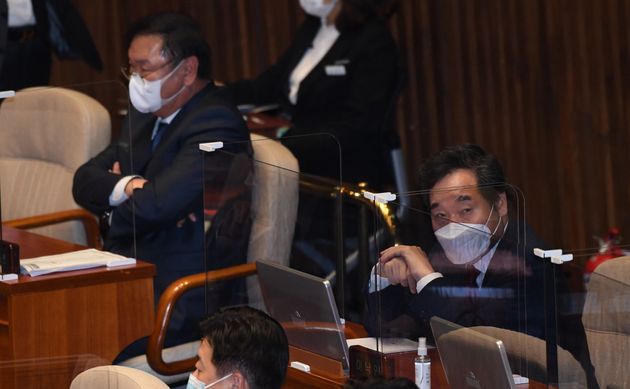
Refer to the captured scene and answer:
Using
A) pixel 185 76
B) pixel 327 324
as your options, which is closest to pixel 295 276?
pixel 327 324

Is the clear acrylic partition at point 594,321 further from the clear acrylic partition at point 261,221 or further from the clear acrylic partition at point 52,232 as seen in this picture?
the clear acrylic partition at point 52,232

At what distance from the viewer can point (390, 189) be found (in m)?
5.41

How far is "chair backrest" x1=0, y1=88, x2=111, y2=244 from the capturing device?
454 centimetres

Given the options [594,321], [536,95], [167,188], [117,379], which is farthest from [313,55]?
[594,321]

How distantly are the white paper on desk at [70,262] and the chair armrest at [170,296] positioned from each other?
0.53 ft

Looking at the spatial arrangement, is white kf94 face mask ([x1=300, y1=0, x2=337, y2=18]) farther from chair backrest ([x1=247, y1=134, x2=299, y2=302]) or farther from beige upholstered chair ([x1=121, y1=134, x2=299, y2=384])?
chair backrest ([x1=247, y1=134, x2=299, y2=302])

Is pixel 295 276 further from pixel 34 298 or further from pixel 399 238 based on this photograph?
pixel 34 298

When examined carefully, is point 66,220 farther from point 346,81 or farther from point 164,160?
point 346,81

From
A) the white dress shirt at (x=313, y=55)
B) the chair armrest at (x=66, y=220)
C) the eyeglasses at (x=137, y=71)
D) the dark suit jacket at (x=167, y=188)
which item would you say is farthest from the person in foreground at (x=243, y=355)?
the white dress shirt at (x=313, y=55)

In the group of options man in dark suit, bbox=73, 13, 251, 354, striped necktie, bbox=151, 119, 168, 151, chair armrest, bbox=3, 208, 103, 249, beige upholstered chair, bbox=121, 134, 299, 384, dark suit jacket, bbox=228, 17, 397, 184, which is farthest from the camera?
dark suit jacket, bbox=228, 17, 397, 184

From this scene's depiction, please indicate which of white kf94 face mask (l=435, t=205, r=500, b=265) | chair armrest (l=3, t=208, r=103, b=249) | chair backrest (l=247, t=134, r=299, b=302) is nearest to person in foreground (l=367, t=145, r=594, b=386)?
white kf94 face mask (l=435, t=205, r=500, b=265)

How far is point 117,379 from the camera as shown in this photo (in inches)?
105

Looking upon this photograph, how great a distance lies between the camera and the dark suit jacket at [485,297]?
8.70 ft

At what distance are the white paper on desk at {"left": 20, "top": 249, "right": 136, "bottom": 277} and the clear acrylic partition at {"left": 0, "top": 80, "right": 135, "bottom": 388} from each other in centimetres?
3
